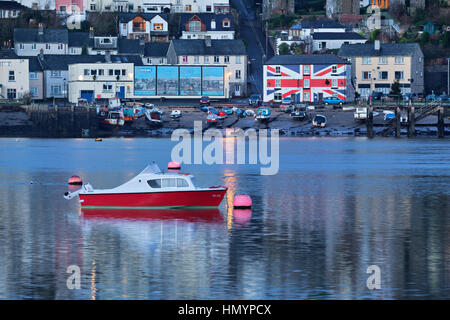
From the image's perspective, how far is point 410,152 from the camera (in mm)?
103500

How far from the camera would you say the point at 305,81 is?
148250 mm

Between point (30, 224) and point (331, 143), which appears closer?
point (30, 224)

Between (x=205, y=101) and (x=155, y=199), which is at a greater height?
(x=205, y=101)

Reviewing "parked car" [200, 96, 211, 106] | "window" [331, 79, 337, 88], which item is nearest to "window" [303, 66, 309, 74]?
"window" [331, 79, 337, 88]

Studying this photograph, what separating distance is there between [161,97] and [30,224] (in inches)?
4155

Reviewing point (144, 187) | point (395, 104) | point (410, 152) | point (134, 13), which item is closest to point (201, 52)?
point (134, 13)

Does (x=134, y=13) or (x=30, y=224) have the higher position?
(x=134, y=13)

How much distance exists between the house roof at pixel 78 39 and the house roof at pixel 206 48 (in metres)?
16.4

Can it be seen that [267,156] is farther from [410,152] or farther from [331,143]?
[331,143]

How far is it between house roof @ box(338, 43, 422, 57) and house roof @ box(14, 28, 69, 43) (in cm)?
4653

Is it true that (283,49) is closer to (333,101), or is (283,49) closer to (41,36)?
(333,101)

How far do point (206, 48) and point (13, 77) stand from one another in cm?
3114

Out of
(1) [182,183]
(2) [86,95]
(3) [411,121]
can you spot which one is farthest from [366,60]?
(1) [182,183]

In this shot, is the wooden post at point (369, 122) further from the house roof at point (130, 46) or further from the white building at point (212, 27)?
the white building at point (212, 27)
